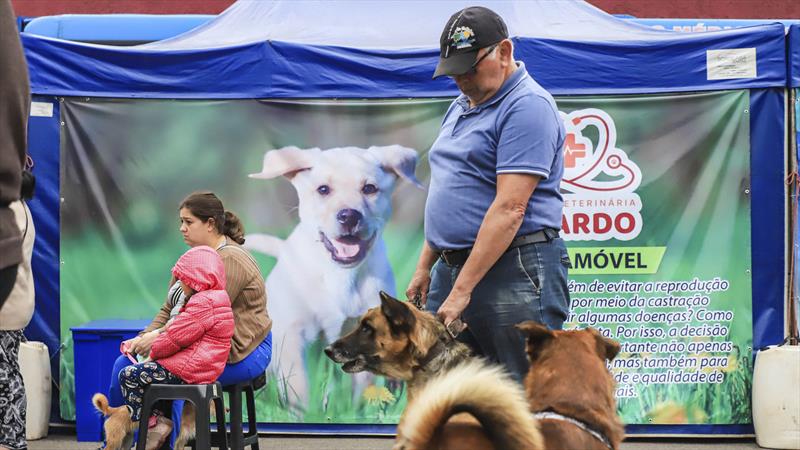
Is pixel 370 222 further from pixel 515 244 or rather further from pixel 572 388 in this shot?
pixel 572 388

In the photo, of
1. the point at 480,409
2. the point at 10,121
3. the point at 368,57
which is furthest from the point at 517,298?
the point at 368,57

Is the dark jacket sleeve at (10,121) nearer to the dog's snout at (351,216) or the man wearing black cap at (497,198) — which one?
the man wearing black cap at (497,198)

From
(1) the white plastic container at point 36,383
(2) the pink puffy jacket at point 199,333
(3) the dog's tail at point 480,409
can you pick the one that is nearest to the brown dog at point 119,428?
(2) the pink puffy jacket at point 199,333

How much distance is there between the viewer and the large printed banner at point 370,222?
662cm

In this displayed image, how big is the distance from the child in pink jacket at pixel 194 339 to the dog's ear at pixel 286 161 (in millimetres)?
1980

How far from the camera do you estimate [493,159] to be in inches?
130

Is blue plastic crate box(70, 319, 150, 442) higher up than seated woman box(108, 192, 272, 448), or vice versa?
seated woman box(108, 192, 272, 448)

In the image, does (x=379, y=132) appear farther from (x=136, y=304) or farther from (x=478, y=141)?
(x=478, y=141)

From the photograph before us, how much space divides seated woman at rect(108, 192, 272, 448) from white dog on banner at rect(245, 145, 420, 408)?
1.41 meters

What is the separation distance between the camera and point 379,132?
267 inches

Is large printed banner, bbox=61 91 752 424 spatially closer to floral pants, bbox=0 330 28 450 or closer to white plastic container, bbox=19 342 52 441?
white plastic container, bbox=19 342 52 441

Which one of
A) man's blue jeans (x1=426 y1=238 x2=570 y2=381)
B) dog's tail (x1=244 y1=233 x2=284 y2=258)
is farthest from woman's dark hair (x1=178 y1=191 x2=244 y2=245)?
man's blue jeans (x1=426 y1=238 x2=570 y2=381)

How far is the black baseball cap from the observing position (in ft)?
10.6

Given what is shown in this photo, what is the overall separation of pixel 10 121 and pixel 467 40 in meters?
1.77
